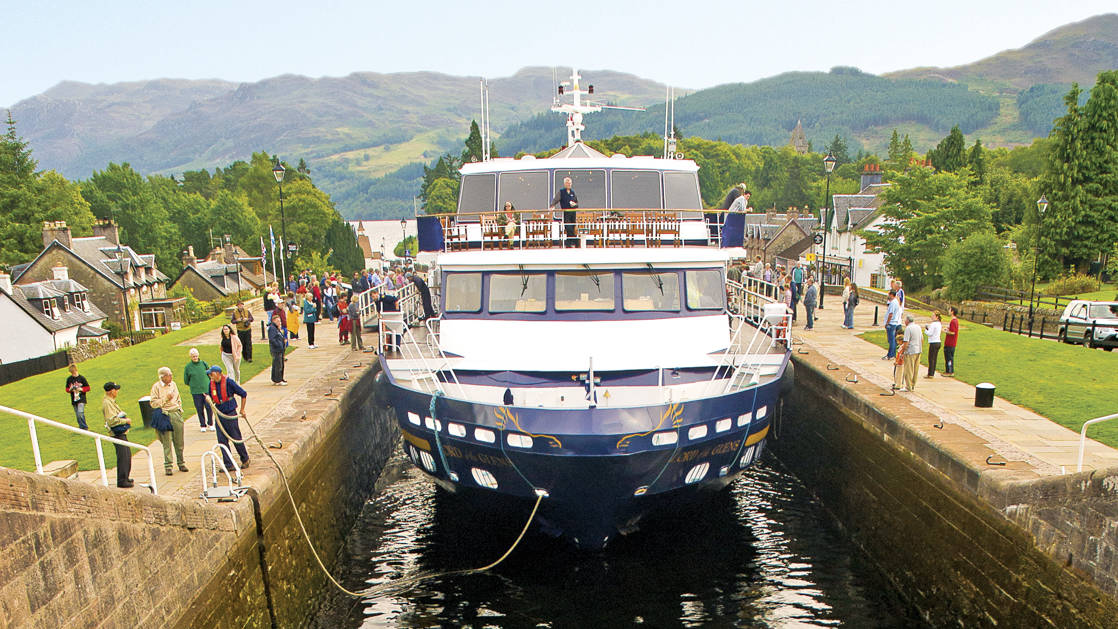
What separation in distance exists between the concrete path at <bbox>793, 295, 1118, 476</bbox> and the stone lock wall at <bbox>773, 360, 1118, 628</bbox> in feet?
2.01

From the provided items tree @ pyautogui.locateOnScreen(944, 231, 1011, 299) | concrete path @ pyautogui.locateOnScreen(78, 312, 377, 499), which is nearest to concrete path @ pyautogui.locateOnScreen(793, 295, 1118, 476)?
concrete path @ pyautogui.locateOnScreen(78, 312, 377, 499)

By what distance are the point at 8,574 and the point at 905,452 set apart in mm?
12108

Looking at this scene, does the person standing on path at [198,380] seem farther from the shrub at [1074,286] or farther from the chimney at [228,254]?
the chimney at [228,254]

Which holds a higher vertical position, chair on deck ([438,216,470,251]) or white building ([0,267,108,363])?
chair on deck ([438,216,470,251])

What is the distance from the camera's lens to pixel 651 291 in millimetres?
12375

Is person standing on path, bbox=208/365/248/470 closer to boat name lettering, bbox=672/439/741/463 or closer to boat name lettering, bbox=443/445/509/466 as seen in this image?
boat name lettering, bbox=443/445/509/466

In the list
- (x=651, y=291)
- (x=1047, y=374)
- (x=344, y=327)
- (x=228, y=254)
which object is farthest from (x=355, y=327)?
(x=228, y=254)

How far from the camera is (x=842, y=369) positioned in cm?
1684

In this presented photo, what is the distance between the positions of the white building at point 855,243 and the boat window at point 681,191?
Answer: 34015 mm

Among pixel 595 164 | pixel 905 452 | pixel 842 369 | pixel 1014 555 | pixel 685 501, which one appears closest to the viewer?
pixel 1014 555

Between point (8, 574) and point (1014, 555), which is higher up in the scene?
point (8, 574)

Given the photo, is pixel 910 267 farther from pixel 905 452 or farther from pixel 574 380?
pixel 574 380

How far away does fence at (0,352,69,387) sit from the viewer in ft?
64.8

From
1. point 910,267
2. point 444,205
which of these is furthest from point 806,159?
point 910,267
